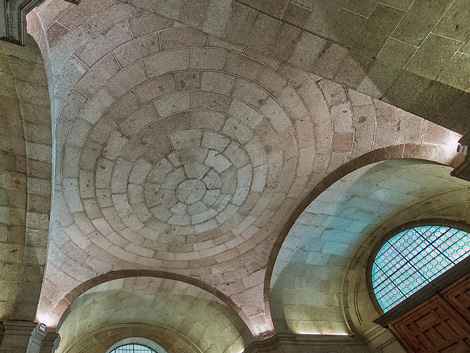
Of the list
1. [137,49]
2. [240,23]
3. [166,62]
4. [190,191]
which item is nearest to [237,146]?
[190,191]

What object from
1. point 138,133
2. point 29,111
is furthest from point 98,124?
point 29,111

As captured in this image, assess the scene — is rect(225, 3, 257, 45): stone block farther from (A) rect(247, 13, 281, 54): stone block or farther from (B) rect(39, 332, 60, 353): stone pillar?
(B) rect(39, 332, 60, 353): stone pillar

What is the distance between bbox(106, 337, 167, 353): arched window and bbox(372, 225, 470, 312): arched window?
7.07m

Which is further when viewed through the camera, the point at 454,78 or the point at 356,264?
the point at 356,264

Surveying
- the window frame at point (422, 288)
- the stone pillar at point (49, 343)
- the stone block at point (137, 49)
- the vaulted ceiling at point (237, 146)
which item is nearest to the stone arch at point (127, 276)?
the vaulted ceiling at point (237, 146)

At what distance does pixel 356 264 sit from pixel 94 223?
7.01 m

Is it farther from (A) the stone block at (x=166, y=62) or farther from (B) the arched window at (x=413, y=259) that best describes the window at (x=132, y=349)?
(A) the stone block at (x=166, y=62)

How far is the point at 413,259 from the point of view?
8.33 m

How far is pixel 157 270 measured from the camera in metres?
8.60

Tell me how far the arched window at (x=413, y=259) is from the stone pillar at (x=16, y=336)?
8.27 m

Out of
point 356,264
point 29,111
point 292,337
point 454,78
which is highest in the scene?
point 29,111

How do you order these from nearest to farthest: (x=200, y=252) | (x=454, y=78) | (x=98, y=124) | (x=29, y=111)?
(x=454, y=78) → (x=29, y=111) → (x=98, y=124) → (x=200, y=252)

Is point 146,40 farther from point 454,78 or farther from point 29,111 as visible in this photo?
Result: point 454,78

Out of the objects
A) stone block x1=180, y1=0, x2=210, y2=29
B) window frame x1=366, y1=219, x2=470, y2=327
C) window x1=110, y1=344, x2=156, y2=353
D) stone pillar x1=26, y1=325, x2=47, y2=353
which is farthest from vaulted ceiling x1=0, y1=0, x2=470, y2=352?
window x1=110, y1=344, x2=156, y2=353
